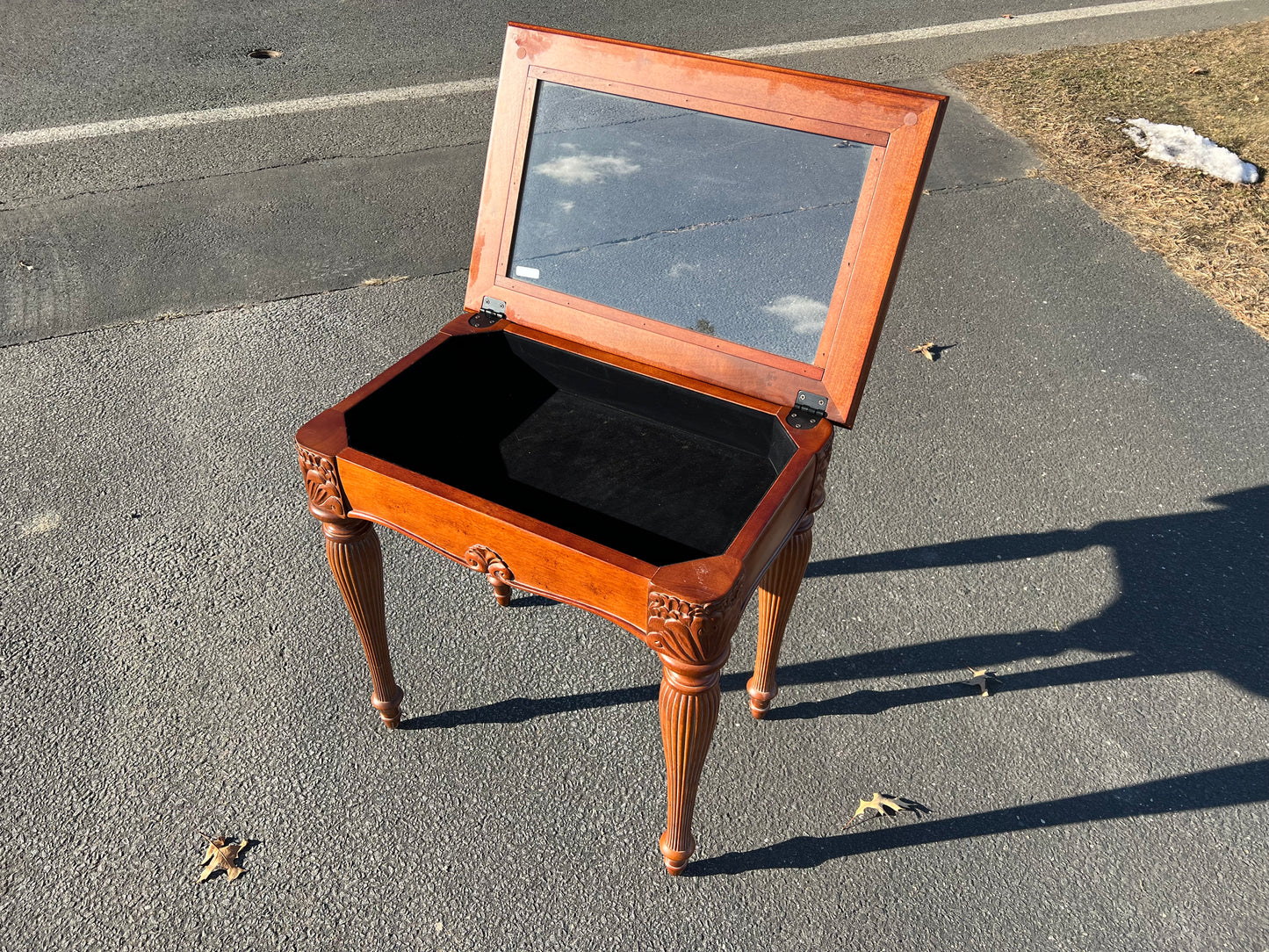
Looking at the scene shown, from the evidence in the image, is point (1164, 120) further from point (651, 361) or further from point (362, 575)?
point (362, 575)

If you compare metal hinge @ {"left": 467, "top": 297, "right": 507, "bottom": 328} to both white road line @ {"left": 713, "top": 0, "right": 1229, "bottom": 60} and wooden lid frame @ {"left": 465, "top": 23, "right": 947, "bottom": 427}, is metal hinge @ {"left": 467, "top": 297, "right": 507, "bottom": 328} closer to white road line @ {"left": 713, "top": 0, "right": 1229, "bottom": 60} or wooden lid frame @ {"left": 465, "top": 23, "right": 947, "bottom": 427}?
wooden lid frame @ {"left": 465, "top": 23, "right": 947, "bottom": 427}

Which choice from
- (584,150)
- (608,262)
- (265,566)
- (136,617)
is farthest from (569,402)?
(136,617)

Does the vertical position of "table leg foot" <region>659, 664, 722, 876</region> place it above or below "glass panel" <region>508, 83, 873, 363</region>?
below

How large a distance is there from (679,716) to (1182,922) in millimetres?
1286

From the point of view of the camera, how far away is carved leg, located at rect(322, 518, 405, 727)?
6.38 feet

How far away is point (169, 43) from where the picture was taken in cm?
621

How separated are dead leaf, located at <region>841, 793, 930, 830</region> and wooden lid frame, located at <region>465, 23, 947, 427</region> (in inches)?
39.1

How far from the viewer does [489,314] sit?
217 centimetres

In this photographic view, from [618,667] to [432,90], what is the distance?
4.45 metres

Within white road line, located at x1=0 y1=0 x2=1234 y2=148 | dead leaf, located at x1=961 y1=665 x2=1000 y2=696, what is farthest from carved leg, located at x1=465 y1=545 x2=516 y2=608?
white road line, located at x1=0 y1=0 x2=1234 y2=148

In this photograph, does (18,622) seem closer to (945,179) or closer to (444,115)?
(444,115)

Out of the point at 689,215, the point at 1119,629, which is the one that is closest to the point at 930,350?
the point at 1119,629

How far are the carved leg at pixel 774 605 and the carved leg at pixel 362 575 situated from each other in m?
0.86

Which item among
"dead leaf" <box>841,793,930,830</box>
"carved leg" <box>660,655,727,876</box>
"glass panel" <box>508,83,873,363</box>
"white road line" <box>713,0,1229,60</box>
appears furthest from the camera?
"white road line" <box>713,0,1229,60</box>
